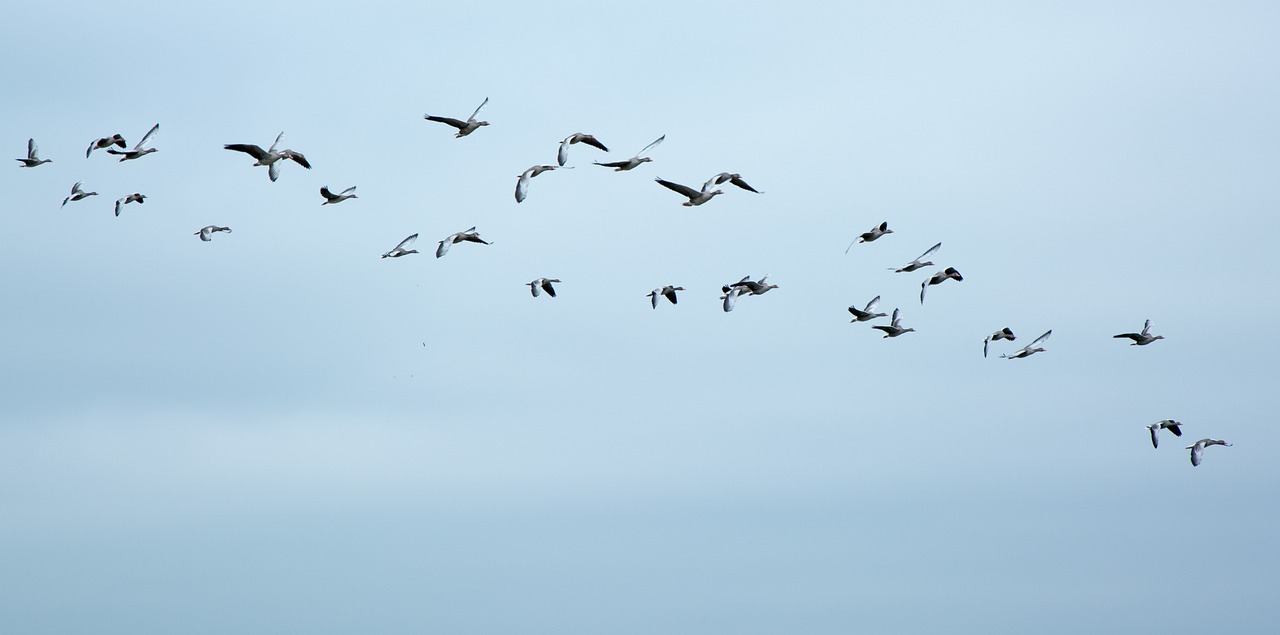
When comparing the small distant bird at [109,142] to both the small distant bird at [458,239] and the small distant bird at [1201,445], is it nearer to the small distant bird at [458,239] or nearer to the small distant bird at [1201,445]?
the small distant bird at [458,239]

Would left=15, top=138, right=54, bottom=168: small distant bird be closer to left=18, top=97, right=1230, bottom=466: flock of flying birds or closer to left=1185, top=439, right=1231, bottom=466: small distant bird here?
left=18, top=97, right=1230, bottom=466: flock of flying birds

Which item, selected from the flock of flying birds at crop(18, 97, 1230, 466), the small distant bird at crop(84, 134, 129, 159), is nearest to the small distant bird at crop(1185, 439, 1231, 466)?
the flock of flying birds at crop(18, 97, 1230, 466)

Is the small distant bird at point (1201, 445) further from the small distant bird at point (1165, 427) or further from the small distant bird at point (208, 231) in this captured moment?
the small distant bird at point (208, 231)

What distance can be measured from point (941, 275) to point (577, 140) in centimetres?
1440

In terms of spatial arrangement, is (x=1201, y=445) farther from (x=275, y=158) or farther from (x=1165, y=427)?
(x=275, y=158)

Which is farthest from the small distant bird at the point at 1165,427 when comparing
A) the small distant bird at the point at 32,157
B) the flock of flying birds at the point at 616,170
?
the small distant bird at the point at 32,157

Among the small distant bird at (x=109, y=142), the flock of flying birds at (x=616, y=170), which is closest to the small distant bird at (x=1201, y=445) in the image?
the flock of flying birds at (x=616, y=170)

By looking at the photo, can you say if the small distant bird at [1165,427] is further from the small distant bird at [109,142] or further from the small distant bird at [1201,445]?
the small distant bird at [109,142]

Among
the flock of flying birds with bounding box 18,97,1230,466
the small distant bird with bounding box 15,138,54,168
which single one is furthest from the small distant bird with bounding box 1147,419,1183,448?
the small distant bird with bounding box 15,138,54,168

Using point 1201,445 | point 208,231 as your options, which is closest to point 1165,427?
point 1201,445

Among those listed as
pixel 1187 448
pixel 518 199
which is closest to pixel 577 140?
pixel 518 199

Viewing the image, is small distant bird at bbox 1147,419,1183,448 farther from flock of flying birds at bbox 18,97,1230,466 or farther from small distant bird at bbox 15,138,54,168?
small distant bird at bbox 15,138,54,168

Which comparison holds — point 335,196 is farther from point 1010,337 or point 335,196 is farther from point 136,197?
point 1010,337

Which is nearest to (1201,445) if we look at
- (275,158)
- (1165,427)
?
(1165,427)
